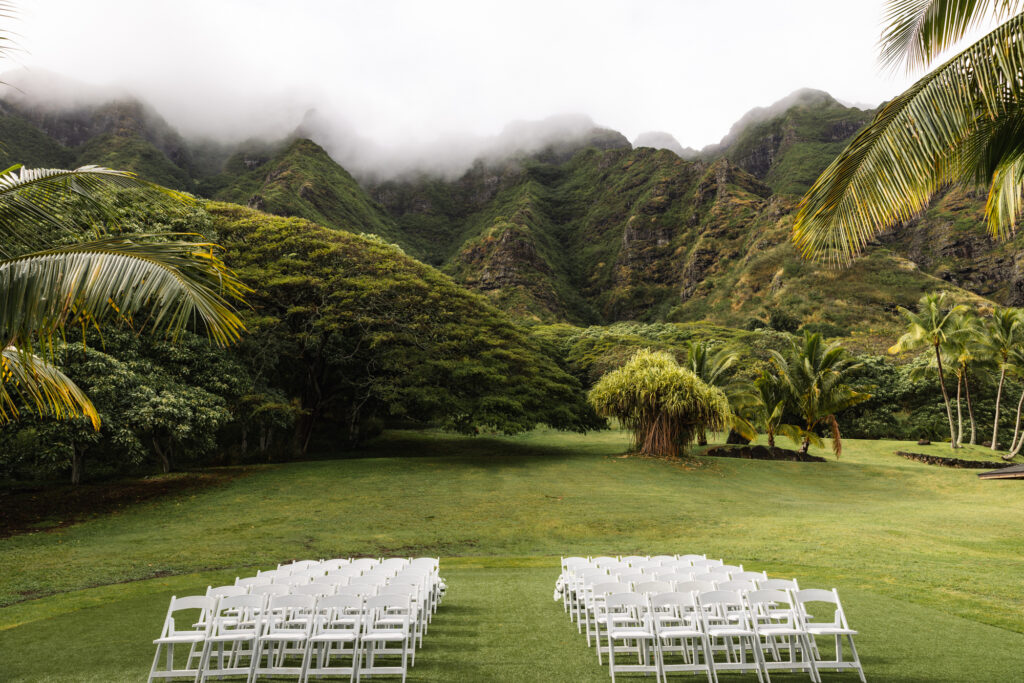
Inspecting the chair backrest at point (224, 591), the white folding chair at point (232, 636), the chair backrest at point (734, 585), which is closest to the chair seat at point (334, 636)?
the white folding chair at point (232, 636)

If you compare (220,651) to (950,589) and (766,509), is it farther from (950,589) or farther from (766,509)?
(766,509)

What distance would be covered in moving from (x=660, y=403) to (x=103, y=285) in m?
22.9

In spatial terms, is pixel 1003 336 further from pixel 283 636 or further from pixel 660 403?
pixel 283 636

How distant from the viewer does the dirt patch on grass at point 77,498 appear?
15000 millimetres

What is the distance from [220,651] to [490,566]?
7881 mm

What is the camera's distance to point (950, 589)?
977cm

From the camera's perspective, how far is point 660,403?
25094 millimetres

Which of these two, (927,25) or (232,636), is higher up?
(927,25)

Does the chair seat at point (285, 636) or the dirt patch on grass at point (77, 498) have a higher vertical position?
the chair seat at point (285, 636)

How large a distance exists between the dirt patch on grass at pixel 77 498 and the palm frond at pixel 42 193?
12.2 meters

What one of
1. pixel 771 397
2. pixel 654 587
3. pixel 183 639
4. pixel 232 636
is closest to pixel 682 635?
pixel 654 587

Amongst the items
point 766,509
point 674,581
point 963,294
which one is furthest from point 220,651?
point 963,294

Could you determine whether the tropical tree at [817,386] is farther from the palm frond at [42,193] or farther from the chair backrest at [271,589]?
the palm frond at [42,193]

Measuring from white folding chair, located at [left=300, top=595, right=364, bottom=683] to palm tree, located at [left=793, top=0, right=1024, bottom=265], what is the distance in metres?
5.90
